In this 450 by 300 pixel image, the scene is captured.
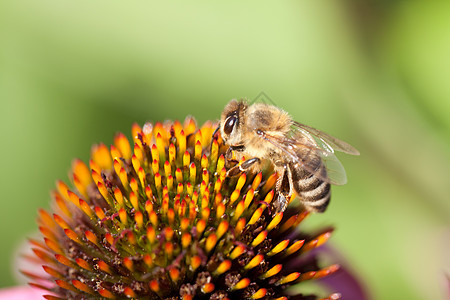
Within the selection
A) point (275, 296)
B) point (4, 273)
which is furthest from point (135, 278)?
point (4, 273)

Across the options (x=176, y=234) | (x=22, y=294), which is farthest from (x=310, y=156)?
(x=22, y=294)

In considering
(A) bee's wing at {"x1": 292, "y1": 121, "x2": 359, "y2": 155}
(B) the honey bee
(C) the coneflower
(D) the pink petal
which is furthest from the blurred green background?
(C) the coneflower

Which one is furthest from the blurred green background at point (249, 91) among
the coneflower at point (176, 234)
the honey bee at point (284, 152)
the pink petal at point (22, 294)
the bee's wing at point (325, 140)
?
the coneflower at point (176, 234)

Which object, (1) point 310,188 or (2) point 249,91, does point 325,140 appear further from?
(2) point 249,91

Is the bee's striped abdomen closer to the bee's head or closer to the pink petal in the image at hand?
the bee's head


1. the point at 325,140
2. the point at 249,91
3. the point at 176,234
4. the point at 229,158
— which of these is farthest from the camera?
the point at 249,91

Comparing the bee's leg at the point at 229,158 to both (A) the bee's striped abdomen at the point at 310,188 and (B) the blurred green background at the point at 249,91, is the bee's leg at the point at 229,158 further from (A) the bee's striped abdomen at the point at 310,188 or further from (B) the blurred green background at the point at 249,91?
(B) the blurred green background at the point at 249,91

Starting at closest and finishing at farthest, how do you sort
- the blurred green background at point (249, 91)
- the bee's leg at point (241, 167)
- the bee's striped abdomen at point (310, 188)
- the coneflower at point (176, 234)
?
the coneflower at point (176, 234)
the bee's leg at point (241, 167)
the bee's striped abdomen at point (310, 188)
the blurred green background at point (249, 91)
